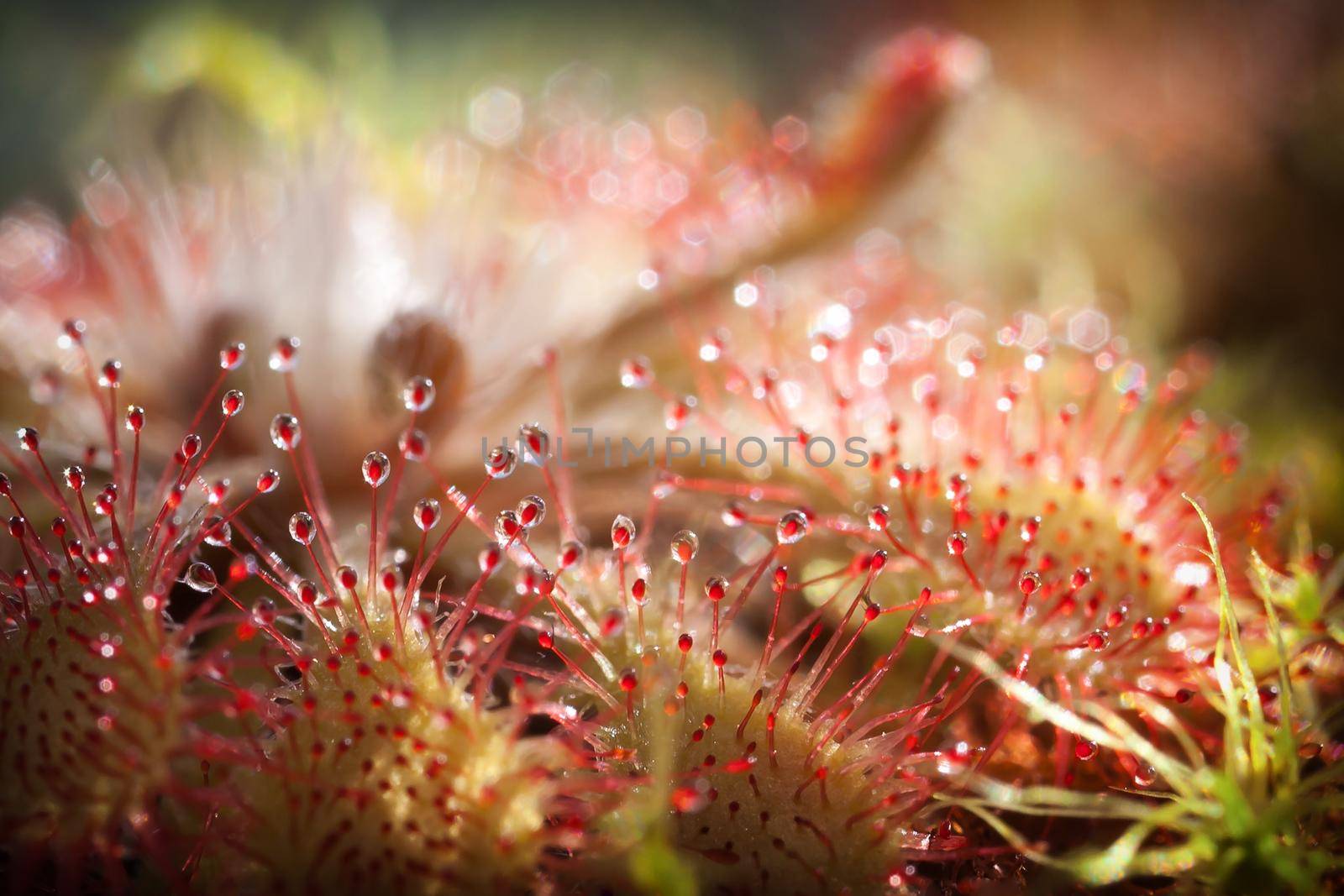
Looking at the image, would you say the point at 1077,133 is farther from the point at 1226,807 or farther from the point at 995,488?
the point at 1226,807

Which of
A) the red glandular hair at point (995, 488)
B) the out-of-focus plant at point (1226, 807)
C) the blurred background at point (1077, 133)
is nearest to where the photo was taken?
the out-of-focus plant at point (1226, 807)

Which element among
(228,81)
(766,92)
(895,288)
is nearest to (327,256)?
(228,81)

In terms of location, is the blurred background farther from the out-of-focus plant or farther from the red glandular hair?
the out-of-focus plant

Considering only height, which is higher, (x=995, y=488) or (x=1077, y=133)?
(x=1077, y=133)

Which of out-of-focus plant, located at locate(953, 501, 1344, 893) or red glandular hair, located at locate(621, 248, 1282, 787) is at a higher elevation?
red glandular hair, located at locate(621, 248, 1282, 787)

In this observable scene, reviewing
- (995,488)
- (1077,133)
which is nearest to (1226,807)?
(995,488)

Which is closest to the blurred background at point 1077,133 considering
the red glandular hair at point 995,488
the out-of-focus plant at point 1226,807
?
the red glandular hair at point 995,488

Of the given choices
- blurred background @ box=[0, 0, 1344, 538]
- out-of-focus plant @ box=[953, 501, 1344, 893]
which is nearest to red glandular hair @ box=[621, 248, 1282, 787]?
out-of-focus plant @ box=[953, 501, 1344, 893]

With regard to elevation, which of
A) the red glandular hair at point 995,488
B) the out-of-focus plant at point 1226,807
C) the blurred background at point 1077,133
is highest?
the blurred background at point 1077,133

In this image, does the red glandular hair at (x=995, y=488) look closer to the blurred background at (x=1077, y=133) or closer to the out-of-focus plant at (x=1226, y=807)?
the out-of-focus plant at (x=1226, y=807)
